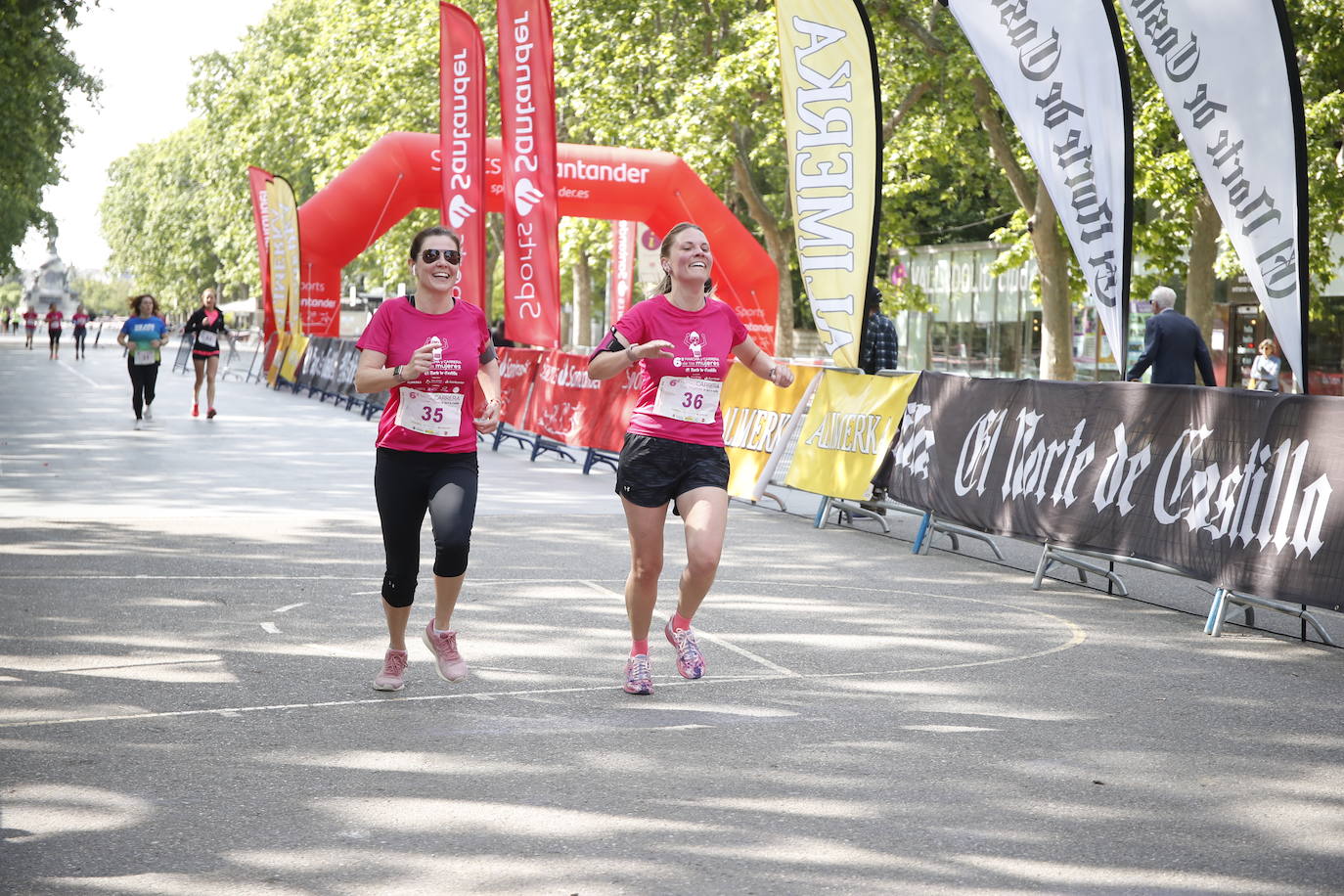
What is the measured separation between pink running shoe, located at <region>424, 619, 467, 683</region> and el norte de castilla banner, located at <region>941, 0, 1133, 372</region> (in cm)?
571

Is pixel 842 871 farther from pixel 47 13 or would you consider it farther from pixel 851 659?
pixel 47 13

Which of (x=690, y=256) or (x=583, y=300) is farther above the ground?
(x=583, y=300)

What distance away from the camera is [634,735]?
5957mm

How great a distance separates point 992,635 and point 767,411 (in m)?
5.73

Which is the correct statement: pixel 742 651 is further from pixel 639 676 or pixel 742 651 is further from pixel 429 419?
pixel 429 419

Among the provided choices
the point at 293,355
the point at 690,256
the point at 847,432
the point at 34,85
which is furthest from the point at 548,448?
the point at 34,85

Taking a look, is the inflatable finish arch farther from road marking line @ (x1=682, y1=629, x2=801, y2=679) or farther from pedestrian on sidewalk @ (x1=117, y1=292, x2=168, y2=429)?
road marking line @ (x1=682, y1=629, x2=801, y2=679)

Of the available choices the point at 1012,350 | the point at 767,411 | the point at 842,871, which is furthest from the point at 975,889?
the point at 1012,350

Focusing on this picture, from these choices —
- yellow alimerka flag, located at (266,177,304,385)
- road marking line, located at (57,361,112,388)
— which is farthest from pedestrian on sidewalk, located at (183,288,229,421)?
road marking line, located at (57,361,112,388)

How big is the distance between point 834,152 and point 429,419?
7879 mm

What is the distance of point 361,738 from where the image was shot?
19.1 ft

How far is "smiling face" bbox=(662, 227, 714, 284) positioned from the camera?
21.8 feet

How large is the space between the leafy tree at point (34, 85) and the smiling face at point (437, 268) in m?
21.2

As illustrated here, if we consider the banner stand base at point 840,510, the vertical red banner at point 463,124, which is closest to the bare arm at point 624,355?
the banner stand base at point 840,510
